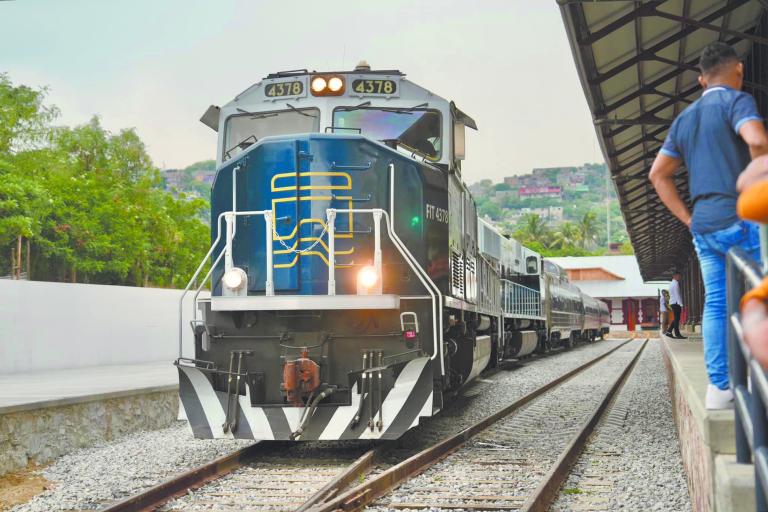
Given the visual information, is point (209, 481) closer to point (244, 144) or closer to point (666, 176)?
point (244, 144)

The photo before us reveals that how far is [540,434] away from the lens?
8844mm

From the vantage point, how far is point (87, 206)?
37.0 m

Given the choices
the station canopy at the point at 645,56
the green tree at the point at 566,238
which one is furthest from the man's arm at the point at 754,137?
the green tree at the point at 566,238

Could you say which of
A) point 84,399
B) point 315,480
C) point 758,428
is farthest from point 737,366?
point 84,399

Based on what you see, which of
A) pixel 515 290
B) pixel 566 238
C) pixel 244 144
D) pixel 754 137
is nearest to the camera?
pixel 754 137

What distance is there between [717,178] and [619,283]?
208ft

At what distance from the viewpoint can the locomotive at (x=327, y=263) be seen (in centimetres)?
684

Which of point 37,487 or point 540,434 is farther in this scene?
point 540,434

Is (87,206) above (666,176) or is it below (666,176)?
above

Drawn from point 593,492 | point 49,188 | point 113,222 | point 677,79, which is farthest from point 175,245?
point 593,492

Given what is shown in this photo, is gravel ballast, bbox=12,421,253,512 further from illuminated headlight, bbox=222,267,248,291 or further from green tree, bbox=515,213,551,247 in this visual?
green tree, bbox=515,213,551,247

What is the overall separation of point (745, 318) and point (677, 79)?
1013 cm

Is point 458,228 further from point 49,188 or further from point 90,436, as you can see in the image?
point 49,188

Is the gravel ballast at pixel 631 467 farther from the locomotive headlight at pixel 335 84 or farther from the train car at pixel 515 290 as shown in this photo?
the locomotive headlight at pixel 335 84
